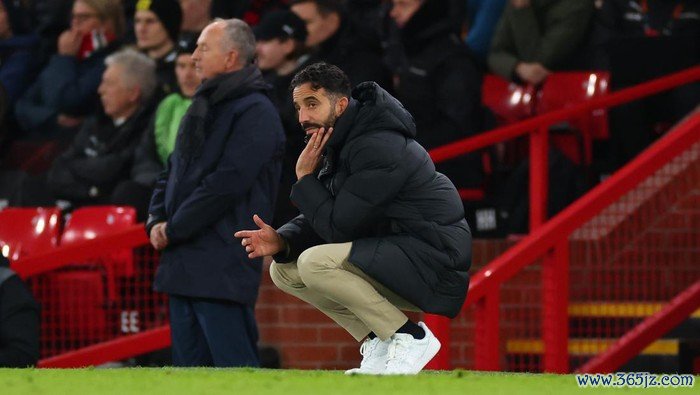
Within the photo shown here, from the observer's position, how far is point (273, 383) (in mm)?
6355

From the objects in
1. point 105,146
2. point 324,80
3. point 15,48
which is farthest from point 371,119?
point 15,48

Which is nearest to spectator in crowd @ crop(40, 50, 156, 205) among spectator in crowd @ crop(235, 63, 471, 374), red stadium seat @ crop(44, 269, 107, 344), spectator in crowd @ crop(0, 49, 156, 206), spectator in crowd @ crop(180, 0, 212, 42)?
spectator in crowd @ crop(0, 49, 156, 206)

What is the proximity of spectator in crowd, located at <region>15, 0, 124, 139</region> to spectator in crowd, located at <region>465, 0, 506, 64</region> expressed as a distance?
255 cm

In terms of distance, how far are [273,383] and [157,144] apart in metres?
4.23

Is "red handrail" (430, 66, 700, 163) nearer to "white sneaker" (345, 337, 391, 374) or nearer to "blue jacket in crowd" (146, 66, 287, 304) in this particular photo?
"blue jacket in crowd" (146, 66, 287, 304)

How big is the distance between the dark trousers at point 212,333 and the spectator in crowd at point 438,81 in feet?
9.08

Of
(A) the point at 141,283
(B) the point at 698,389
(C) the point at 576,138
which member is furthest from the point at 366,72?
(B) the point at 698,389

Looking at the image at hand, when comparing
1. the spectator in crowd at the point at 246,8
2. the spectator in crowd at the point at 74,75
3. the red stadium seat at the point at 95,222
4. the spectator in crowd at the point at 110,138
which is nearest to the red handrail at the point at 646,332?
the red stadium seat at the point at 95,222

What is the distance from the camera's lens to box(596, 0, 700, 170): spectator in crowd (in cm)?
1066

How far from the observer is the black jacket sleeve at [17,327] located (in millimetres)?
8000

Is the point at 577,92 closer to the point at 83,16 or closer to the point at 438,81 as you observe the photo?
the point at 438,81

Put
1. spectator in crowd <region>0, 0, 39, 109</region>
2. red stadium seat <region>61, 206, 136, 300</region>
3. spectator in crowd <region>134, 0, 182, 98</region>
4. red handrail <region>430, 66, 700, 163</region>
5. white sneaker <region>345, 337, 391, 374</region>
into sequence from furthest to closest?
1. spectator in crowd <region>0, 0, 39, 109</region>
2. spectator in crowd <region>134, 0, 182, 98</region>
3. red stadium seat <region>61, 206, 136, 300</region>
4. red handrail <region>430, 66, 700, 163</region>
5. white sneaker <region>345, 337, 391, 374</region>

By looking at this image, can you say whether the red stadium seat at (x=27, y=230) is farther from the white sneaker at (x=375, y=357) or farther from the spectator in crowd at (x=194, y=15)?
the white sneaker at (x=375, y=357)

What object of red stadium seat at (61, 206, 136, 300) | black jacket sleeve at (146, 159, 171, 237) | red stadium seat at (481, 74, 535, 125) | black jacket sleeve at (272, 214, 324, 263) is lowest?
red stadium seat at (61, 206, 136, 300)
